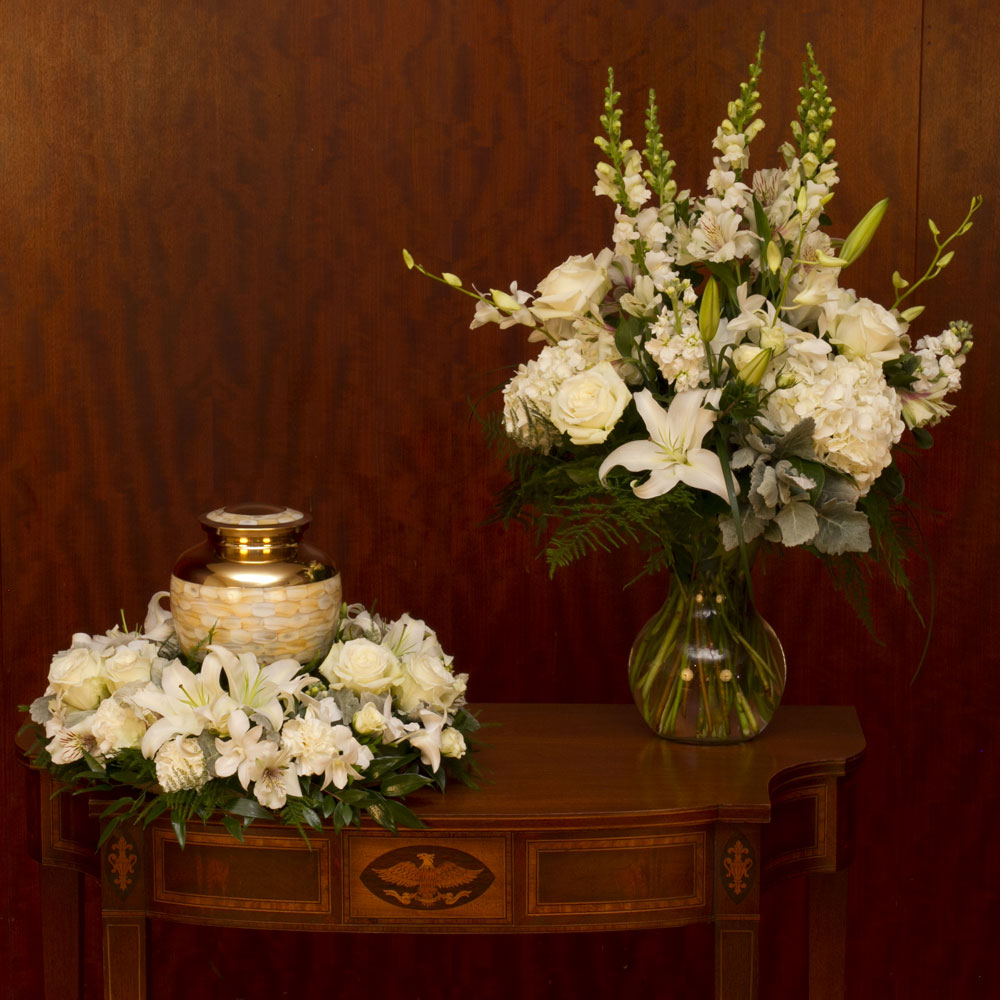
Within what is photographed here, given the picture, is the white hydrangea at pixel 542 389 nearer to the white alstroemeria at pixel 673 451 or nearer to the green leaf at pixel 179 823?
the white alstroemeria at pixel 673 451

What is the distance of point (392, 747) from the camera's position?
64.4 inches

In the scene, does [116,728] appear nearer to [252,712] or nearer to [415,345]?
[252,712]

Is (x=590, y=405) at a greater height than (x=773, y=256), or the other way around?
(x=773, y=256)

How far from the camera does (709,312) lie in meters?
1.59

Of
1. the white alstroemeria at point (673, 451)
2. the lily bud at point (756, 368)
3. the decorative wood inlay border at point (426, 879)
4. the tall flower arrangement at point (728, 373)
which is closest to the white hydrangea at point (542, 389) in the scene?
the tall flower arrangement at point (728, 373)

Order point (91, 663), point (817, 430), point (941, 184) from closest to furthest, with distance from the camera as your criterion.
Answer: point (817, 430), point (91, 663), point (941, 184)

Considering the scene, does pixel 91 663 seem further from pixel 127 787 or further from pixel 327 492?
pixel 327 492

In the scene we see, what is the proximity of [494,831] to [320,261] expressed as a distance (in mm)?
1256

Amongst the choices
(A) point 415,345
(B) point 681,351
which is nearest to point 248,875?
(B) point 681,351

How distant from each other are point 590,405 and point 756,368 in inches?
8.2

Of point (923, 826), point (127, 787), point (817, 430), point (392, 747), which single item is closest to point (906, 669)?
point (923, 826)

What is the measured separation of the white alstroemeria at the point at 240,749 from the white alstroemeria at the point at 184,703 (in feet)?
0.09

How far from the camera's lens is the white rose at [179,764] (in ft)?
5.04

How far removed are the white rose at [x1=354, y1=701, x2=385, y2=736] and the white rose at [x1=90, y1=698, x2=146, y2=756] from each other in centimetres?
26
